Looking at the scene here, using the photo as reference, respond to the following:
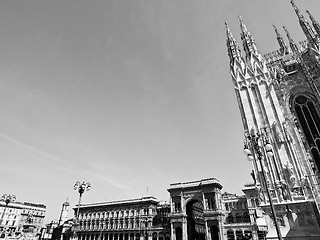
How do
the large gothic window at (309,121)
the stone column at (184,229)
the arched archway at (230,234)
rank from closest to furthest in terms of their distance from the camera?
the large gothic window at (309,121)
the arched archway at (230,234)
the stone column at (184,229)

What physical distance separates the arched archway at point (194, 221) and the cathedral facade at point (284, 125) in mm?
33238

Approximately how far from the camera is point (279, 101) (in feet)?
84.8

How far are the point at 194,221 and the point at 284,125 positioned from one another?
4100 cm

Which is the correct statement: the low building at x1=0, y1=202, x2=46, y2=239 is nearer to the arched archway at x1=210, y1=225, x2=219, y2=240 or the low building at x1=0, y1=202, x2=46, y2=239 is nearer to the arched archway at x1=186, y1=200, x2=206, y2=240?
the arched archway at x1=186, y1=200, x2=206, y2=240

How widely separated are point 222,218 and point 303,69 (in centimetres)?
3550

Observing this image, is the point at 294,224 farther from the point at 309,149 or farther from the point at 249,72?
the point at 249,72

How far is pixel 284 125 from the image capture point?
22484 millimetres

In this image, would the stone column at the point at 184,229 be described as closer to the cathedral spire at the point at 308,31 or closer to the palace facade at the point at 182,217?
the palace facade at the point at 182,217

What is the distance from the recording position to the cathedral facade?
62.1ft

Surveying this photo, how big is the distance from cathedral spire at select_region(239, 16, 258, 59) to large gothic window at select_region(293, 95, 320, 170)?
847cm

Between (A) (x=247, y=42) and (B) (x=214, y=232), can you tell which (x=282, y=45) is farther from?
(B) (x=214, y=232)

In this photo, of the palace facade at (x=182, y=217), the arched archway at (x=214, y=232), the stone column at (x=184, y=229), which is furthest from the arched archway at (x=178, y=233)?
the arched archway at (x=214, y=232)

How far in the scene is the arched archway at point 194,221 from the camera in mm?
51438

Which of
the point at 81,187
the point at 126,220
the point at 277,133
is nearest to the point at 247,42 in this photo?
the point at 277,133
